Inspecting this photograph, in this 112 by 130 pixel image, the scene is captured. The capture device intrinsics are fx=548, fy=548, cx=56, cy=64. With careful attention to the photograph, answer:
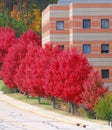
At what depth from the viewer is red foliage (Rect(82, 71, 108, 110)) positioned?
154ft

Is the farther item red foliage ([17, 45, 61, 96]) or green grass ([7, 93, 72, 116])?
red foliage ([17, 45, 61, 96])

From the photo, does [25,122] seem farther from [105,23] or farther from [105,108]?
[105,23]

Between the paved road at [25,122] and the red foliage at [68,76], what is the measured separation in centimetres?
353

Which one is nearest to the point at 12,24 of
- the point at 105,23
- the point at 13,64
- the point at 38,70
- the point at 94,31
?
the point at 13,64

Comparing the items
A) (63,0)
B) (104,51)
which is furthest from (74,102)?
(63,0)

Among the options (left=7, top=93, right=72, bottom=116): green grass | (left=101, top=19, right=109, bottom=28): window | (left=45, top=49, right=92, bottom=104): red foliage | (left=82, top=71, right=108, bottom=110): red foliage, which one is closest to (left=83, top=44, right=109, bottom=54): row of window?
(left=101, top=19, right=109, bottom=28): window

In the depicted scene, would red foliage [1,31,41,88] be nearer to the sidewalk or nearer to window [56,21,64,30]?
the sidewalk

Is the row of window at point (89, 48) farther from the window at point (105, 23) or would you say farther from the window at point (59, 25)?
the window at point (59, 25)

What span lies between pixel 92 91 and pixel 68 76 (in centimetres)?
468

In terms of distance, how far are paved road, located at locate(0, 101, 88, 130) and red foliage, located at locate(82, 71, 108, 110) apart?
428cm

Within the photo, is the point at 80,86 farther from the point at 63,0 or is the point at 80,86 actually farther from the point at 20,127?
the point at 63,0

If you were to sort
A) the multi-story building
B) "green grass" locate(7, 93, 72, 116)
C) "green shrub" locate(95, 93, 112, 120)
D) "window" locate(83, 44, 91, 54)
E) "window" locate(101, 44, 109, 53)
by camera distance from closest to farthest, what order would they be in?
"green shrub" locate(95, 93, 112, 120), "green grass" locate(7, 93, 72, 116), the multi-story building, "window" locate(101, 44, 109, 53), "window" locate(83, 44, 91, 54)

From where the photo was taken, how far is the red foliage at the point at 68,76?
165 ft

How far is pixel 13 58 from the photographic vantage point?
7338cm
